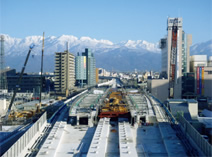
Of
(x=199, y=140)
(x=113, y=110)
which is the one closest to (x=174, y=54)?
(x=113, y=110)

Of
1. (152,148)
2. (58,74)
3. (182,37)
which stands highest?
(182,37)

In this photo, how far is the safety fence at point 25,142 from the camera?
10245mm

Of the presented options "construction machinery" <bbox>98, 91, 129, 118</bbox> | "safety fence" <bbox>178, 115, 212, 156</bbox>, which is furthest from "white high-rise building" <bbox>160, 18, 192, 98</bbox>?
"safety fence" <bbox>178, 115, 212, 156</bbox>

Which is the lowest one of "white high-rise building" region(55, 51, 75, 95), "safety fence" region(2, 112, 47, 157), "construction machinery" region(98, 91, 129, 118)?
"safety fence" region(2, 112, 47, 157)

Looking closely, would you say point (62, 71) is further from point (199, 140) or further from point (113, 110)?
point (199, 140)

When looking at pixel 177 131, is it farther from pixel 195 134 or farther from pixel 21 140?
pixel 21 140

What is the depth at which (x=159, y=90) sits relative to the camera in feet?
171

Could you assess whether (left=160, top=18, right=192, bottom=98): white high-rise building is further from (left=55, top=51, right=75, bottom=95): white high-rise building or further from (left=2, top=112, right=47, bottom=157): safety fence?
(left=2, top=112, right=47, bottom=157): safety fence

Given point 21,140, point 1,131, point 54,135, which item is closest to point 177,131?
point 54,135

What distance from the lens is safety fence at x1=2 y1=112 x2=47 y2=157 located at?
10245 millimetres

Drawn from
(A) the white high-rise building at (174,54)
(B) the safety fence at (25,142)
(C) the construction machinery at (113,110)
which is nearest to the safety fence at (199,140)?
(C) the construction machinery at (113,110)

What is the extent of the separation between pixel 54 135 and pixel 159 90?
39989 millimetres

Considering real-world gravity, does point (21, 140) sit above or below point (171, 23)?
below

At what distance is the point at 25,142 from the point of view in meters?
12.1
